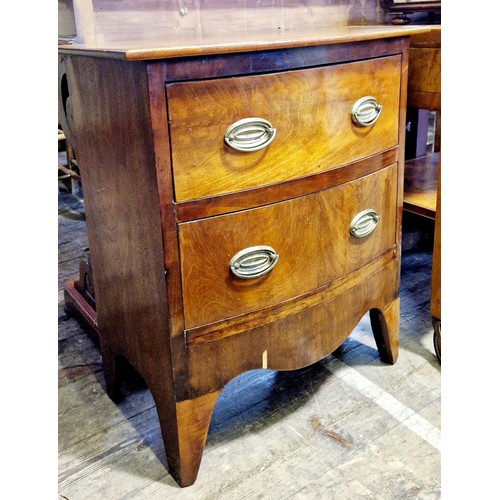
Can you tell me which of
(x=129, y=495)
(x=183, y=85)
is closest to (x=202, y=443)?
(x=129, y=495)

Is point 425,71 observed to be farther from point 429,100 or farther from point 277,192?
point 277,192

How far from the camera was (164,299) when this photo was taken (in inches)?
42.5

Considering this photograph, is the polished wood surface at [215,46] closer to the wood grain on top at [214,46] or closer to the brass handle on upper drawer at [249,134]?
the wood grain on top at [214,46]

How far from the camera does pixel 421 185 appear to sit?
1853 mm

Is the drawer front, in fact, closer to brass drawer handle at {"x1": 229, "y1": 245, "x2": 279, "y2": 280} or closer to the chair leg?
brass drawer handle at {"x1": 229, "y1": 245, "x2": 279, "y2": 280}

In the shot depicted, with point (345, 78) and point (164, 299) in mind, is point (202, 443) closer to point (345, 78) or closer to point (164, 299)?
point (164, 299)

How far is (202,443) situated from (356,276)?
508mm

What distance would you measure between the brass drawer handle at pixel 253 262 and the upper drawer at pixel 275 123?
128 millimetres

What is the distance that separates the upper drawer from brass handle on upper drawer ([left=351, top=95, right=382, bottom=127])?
0.01 m

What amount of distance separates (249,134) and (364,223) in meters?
0.40

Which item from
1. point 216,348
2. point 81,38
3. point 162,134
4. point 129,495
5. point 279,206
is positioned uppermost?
point 81,38

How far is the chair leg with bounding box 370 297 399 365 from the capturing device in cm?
152

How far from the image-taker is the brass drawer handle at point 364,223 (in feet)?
4.21

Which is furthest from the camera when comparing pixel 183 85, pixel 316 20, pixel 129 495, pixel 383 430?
pixel 316 20
